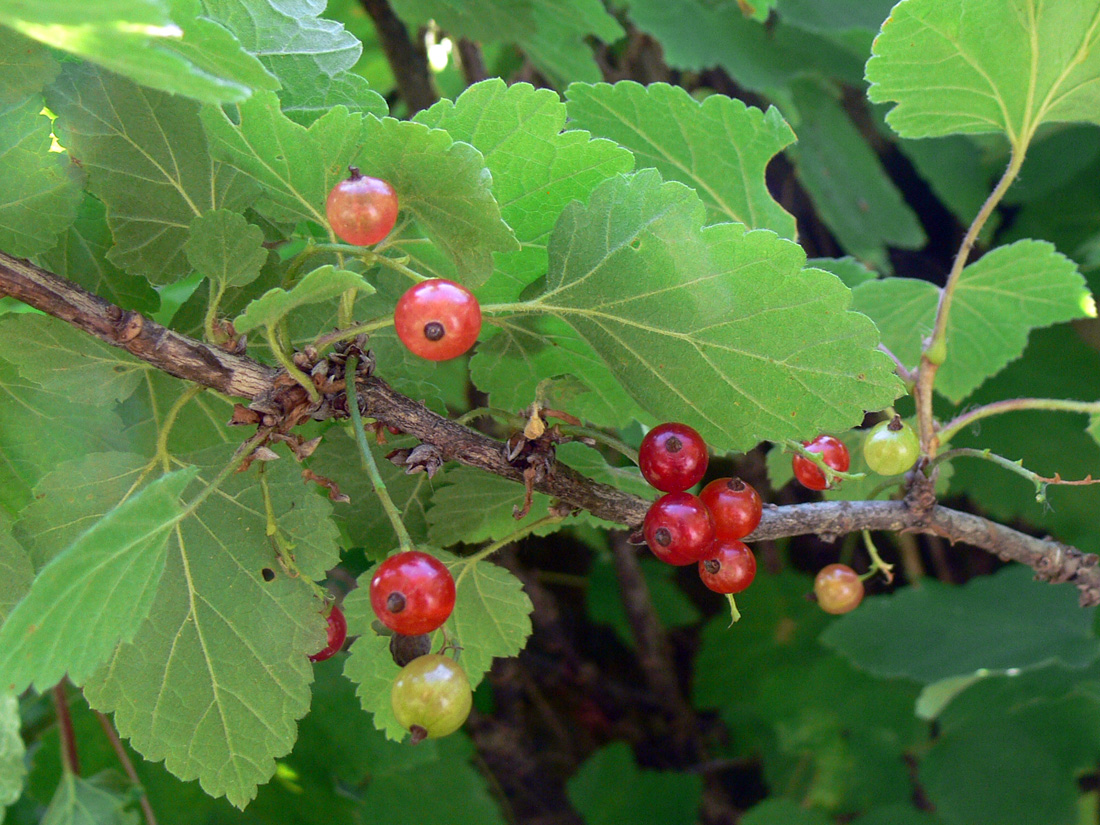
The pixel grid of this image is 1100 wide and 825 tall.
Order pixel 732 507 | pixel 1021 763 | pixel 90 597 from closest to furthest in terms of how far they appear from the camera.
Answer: pixel 90 597 → pixel 732 507 → pixel 1021 763

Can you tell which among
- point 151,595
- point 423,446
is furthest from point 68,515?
point 423,446

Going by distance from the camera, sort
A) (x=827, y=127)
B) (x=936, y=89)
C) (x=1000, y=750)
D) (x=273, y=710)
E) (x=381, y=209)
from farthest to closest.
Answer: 1. (x=827, y=127)
2. (x=1000, y=750)
3. (x=936, y=89)
4. (x=273, y=710)
5. (x=381, y=209)

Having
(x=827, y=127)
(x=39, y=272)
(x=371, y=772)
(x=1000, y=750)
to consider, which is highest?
(x=39, y=272)

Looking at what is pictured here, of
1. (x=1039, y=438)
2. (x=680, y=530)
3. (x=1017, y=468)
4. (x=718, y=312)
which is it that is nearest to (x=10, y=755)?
(x=680, y=530)

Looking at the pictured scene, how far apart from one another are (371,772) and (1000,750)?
4.34ft

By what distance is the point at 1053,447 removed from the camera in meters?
1.94

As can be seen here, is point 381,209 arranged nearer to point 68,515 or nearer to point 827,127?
point 68,515

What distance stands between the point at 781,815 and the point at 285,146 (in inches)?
70.6

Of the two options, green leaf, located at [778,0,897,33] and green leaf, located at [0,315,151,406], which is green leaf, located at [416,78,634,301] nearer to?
green leaf, located at [0,315,151,406]

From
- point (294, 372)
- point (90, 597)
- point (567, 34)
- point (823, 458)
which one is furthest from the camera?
point (567, 34)

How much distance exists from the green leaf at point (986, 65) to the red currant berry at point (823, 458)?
354 mm

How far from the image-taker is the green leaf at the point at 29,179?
2.33ft

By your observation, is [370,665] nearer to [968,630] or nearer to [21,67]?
[21,67]

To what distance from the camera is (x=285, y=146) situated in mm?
665
